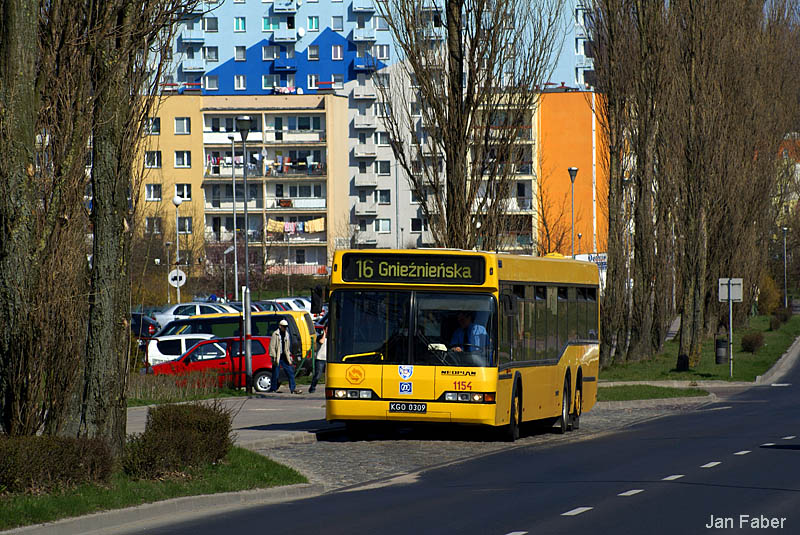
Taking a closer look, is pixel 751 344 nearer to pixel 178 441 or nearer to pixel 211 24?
pixel 178 441

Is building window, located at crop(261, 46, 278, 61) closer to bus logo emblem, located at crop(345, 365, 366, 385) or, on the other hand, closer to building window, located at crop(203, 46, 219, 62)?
building window, located at crop(203, 46, 219, 62)

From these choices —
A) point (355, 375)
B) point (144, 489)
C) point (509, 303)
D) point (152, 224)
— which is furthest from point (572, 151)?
point (144, 489)

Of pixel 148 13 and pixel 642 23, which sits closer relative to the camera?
pixel 148 13

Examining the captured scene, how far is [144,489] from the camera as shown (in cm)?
1299

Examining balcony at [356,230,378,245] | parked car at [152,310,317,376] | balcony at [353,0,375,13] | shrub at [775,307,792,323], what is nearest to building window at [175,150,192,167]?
balcony at [356,230,378,245]

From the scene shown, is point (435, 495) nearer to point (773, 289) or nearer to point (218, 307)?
point (218, 307)

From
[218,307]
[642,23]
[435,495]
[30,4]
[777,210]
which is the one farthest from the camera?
[777,210]

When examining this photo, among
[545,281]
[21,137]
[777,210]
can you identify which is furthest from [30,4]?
[777,210]

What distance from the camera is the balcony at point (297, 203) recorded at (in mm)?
114125

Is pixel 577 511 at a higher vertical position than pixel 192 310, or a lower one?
higher

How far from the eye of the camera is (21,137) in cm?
1287

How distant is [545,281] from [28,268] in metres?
11.3

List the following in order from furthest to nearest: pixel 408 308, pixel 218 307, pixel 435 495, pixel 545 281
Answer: pixel 218 307 → pixel 545 281 → pixel 408 308 → pixel 435 495

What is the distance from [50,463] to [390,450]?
329 inches
